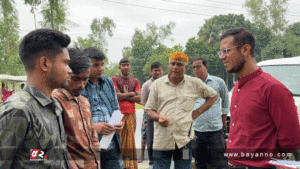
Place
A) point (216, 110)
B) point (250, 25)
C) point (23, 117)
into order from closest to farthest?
1. point (23, 117)
2. point (216, 110)
3. point (250, 25)

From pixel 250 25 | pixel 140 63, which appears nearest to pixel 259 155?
pixel 250 25

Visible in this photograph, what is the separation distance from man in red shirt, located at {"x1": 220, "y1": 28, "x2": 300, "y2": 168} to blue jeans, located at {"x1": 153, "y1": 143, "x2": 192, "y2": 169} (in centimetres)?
101

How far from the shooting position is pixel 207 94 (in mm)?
3404

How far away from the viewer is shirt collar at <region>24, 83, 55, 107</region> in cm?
146

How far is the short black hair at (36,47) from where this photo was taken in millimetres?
1521

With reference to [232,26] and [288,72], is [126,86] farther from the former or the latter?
[232,26]

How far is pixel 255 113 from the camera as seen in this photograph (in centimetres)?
204

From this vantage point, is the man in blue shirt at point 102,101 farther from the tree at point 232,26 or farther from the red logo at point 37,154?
the tree at point 232,26

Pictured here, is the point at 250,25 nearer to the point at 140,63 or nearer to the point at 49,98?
the point at 140,63

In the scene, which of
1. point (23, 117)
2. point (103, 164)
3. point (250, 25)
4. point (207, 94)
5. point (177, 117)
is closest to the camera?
point (23, 117)

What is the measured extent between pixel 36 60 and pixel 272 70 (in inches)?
213

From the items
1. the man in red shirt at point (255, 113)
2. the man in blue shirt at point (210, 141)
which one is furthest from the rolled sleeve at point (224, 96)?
the man in red shirt at point (255, 113)

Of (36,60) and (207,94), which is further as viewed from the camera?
(207,94)

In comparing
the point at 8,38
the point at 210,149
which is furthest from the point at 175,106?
the point at 8,38
